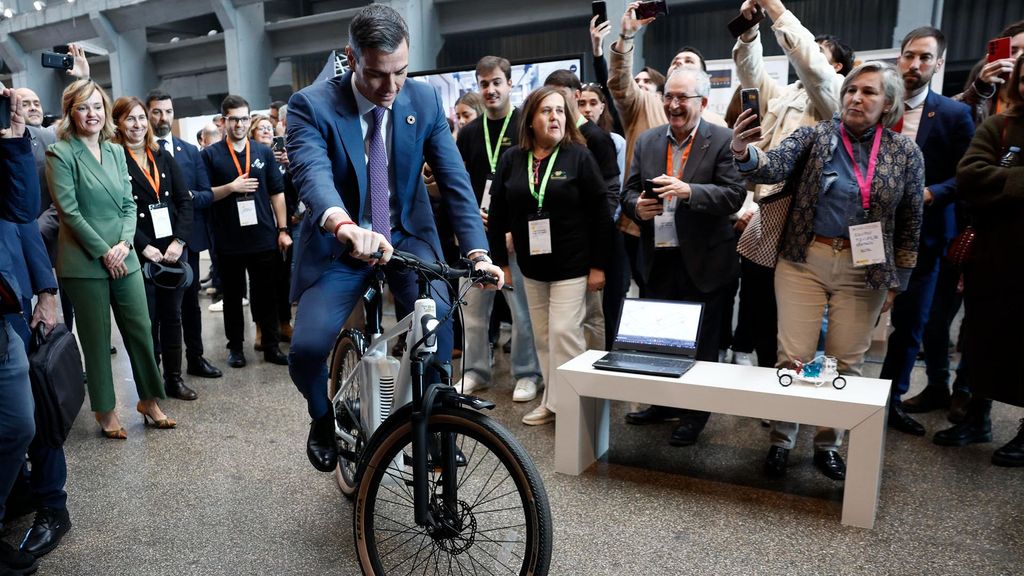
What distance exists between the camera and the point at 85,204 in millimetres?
3113

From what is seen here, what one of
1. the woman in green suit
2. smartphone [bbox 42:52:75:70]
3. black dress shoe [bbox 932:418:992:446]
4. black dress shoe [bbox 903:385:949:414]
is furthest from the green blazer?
black dress shoe [bbox 903:385:949:414]

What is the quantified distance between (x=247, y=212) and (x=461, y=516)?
323 centimetres

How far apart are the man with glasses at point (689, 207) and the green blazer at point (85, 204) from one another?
2.29 m

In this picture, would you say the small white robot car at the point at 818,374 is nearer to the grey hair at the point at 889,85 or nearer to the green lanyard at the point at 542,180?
the grey hair at the point at 889,85

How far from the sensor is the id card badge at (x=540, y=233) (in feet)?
10.8

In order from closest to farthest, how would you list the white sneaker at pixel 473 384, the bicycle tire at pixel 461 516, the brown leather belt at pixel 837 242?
the bicycle tire at pixel 461 516
the brown leather belt at pixel 837 242
the white sneaker at pixel 473 384

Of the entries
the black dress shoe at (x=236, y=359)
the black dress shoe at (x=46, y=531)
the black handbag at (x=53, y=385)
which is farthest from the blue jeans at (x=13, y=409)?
the black dress shoe at (x=236, y=359)

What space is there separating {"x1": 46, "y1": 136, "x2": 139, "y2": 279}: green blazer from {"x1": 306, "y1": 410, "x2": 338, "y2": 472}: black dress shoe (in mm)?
1451

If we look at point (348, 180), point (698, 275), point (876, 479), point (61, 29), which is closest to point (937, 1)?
point (698, 275)

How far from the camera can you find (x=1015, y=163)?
8.82ft

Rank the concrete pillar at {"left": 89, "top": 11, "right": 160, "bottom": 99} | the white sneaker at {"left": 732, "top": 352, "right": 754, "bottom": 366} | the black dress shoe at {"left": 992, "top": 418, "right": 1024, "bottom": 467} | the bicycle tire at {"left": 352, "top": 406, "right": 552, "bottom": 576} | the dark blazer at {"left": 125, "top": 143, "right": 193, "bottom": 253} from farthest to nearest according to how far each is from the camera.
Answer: the concrete pillar at {"left": 89, "top": 11, "right": 160, "bottom": 99}
the white sneaker at {"left": 732, "top": 352, "right": 754, "bottom": 366}
the dark blazer at {"left": 125, "top": 143, "right": 193, "bottom": 253}
the black dress shoe at {"left": 992, "top": 418, "right": 1024, "bottom": 467}
the bicycle tire at {"left": 352, "top": 406, "right": 552, "bottom": 576}

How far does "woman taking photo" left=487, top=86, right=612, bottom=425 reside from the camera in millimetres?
3279

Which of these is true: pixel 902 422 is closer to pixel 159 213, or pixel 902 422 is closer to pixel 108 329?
pixel 108 329

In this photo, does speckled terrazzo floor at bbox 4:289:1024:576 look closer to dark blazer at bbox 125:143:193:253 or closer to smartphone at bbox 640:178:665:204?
dark blazer at bbox 125:143:193:253
